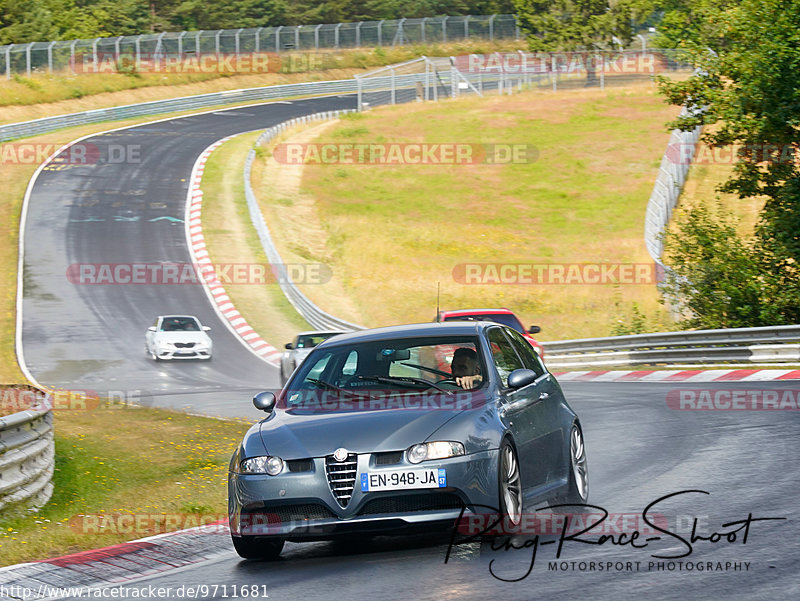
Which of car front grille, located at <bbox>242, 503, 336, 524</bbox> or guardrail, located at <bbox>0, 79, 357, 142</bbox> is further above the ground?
car front grille, located at <bbox>242, 503, 336, 524</bbox>

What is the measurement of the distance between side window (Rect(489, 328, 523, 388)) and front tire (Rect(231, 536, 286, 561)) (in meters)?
1.97

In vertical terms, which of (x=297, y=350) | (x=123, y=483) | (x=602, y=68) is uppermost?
(x=123, y=483)

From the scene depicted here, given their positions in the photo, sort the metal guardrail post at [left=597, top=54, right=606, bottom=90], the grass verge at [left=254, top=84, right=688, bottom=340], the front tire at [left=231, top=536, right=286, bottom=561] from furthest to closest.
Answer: the metal guardrail post at [left=597, top=54, right=606, bottom=90]
the grass verge at [left=254, top=84, right=688, bottom=340]
the front tire at [left=231, top=536, right=286, bottom=561]

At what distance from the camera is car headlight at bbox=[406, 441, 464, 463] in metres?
7.32

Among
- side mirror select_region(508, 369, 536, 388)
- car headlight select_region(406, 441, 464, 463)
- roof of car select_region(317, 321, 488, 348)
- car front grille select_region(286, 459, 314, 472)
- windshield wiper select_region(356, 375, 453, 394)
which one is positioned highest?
roof of car select_region(317, 321, 488, 348)

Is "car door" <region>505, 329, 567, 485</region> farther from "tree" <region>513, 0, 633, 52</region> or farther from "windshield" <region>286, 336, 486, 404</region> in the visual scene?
"tree" <region>513, 0, 633, 52</region>

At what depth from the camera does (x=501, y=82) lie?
6956 centimetres

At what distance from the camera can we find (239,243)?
41.3 m

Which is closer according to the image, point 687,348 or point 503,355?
point 503,355

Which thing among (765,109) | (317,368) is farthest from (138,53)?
(317,368)

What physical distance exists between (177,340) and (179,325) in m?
0.68

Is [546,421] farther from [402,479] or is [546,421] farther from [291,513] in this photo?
[291,513]

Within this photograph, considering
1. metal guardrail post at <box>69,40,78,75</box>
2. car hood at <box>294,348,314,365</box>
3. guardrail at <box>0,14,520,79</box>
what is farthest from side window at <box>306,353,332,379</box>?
metal guardrail post at <box>69,40,78,75</box>

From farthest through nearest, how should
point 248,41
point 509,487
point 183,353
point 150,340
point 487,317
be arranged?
point 248,41, point 150,340, point 183,353, point 487,317, point 509,487
